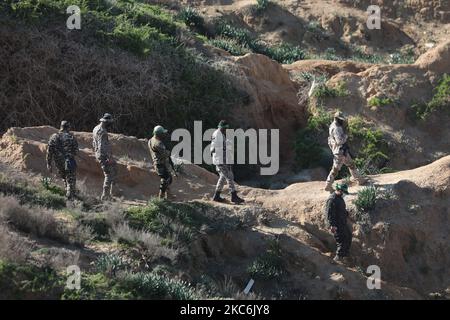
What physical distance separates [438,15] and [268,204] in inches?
731

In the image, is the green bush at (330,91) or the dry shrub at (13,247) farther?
the green bush at (330,91)

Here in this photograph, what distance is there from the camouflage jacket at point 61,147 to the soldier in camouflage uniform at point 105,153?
50 cm

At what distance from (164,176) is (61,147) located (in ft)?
6.24

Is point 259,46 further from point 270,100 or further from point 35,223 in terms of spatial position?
point 35,223

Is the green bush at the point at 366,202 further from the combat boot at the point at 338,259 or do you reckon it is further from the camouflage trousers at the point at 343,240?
the combat boot at the point at 338,259

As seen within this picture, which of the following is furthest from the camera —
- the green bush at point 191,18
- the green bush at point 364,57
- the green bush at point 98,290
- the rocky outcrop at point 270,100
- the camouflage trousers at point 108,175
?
the green bush at point 364,57

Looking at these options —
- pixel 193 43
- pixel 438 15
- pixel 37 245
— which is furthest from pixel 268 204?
pixel 438 15

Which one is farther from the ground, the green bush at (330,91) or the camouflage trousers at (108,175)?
the green bush at (330,91)

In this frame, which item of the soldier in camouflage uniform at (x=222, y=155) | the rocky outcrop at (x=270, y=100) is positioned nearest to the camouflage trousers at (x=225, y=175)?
the soldier in camouflage uniform at (x=222, y=155)

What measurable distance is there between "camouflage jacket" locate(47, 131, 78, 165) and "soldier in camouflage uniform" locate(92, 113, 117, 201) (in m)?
0.50

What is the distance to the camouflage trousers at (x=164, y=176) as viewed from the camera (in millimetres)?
14047

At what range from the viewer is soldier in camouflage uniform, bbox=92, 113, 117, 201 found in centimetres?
1385

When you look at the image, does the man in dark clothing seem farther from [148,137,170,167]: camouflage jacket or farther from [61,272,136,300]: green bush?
[61,272,136,300]: green bush

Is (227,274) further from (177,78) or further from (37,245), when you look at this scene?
(177,78)
